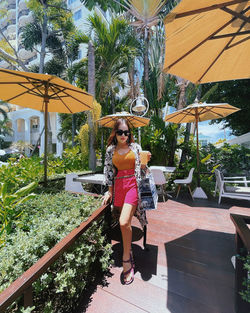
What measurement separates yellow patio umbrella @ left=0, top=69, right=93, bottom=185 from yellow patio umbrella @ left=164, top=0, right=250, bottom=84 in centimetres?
198

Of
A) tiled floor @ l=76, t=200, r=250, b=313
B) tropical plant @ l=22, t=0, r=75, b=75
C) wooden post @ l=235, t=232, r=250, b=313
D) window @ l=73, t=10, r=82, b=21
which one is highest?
window @ l=73, t=10, r=82, b=21

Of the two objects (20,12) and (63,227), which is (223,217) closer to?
(63,227)

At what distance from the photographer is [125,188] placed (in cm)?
203

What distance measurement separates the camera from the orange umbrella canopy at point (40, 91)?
8.82ft

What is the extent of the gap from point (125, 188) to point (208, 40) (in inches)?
88.6

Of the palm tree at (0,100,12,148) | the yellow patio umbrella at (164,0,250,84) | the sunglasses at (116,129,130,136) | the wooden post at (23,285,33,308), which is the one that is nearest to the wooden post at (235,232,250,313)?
the wooden post at (23,285,33,308)

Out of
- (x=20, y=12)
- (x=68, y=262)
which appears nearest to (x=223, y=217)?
(x=68, y=262)

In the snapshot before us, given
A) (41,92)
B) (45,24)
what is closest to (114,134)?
(41,92)

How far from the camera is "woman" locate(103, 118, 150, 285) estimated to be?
188 cm

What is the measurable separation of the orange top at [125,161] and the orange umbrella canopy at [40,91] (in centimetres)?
189

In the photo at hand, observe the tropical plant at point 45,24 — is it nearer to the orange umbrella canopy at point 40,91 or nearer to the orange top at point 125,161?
the orange umbrella canopy at point 40,91

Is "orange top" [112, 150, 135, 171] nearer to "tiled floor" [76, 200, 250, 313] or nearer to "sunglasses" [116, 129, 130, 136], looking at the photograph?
"sunglasses" [116, 129, 130, 136]

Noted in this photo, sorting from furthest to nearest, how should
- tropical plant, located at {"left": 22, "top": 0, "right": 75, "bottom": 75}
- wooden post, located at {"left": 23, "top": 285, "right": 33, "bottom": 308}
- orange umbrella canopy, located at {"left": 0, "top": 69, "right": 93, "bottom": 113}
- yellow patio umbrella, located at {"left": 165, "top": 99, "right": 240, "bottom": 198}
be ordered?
tropical plant, located at {"left": 22, "top": 0, "right": 75, "bottom": 75}, yellow patio umbrella, located at {"left": 165, "top": 99, "right": 240, "bottom": 198}, orange umbrella canopy, located at {"left": 0, "top": 69, "right": 93, "bottom": 113}, wooden post, located at {"left": 23, "top": 285, "right": 33, "bottom": 308}

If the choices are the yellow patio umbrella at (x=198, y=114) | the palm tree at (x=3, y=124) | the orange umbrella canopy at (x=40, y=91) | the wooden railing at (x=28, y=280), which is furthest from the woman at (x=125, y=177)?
the palm tree at (x=3, y=124)
